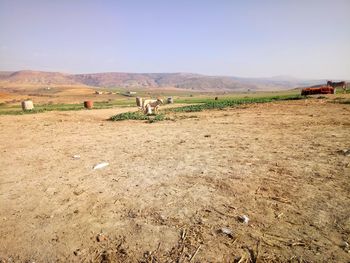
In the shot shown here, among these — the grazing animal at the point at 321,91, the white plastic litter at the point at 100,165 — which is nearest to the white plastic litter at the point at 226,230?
the white plastic litter at the point at 100,165

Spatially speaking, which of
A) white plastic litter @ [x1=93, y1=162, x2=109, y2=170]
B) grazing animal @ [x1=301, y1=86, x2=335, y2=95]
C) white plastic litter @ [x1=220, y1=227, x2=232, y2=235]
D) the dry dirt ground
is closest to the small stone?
the dry dirt ground

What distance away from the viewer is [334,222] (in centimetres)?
353

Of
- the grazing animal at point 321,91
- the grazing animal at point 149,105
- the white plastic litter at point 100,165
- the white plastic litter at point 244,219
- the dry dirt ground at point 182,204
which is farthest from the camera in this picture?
the grazing animal at point 321,91

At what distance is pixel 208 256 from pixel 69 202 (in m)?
2.67

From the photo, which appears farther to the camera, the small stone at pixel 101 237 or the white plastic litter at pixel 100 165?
the white plastic litter at pixel 100 165

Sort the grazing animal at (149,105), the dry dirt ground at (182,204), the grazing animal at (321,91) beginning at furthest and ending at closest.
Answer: the grazing animal at (321,91) → the grazing animal at (149,105) → the dry dirt ground at (182,204)

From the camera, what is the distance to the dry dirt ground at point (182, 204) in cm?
319

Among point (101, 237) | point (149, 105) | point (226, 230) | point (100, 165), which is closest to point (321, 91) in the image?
point (149, 105)

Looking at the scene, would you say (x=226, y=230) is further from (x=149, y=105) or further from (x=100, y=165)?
(x=149, y=105)

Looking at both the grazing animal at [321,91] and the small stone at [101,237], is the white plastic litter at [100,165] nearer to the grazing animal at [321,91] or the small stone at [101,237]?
the small stone at [101,237]

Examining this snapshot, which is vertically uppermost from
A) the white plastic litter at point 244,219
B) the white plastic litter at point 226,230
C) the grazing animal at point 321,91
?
the grazing animal at point 321,91

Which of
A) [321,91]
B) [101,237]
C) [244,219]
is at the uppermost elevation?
[321,91]

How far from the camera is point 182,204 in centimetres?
424

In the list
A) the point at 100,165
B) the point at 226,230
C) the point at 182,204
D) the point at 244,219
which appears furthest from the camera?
the point at 100,165
